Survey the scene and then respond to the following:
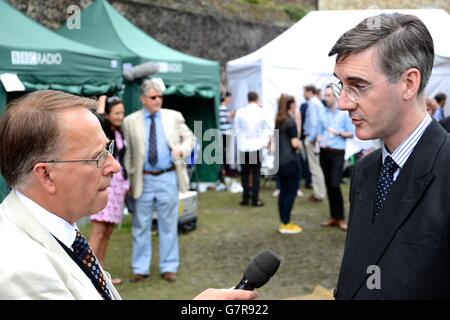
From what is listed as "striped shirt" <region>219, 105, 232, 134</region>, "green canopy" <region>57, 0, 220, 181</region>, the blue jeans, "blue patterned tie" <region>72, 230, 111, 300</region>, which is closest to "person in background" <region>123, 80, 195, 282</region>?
the blue jeans

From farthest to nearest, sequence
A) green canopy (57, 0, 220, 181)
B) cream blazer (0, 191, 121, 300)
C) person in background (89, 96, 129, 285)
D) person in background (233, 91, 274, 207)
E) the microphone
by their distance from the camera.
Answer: person in background (233, 91, 274, 207)
green canopy (57, 0, 220, 181)
the microphone
person in background (89, 96, 129, 285)
cream blazer (0, 191, 121, 300)

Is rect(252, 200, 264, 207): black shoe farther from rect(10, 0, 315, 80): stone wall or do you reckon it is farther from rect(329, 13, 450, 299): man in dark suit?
rect(329, 13, 450, 299): man in dark suit

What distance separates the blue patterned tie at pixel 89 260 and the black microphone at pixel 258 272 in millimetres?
408

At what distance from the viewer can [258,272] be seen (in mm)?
1871

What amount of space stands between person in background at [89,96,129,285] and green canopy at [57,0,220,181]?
3498mm

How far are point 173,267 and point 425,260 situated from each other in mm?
4610

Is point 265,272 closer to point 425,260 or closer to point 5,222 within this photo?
point 425,260

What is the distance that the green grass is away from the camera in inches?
235

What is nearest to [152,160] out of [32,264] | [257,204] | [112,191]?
[112,191]

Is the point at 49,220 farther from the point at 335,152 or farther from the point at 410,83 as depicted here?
the point at 335,152

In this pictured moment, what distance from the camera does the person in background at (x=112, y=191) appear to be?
558 centimetres

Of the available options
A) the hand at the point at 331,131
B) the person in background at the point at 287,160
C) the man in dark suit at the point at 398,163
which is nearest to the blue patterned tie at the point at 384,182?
the man in dark suit at the point at 398,163

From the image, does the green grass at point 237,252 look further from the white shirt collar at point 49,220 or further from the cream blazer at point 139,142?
the white shirt collar at point 49,220

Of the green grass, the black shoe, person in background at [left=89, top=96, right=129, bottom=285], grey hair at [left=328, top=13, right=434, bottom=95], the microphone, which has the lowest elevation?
the black shoe
